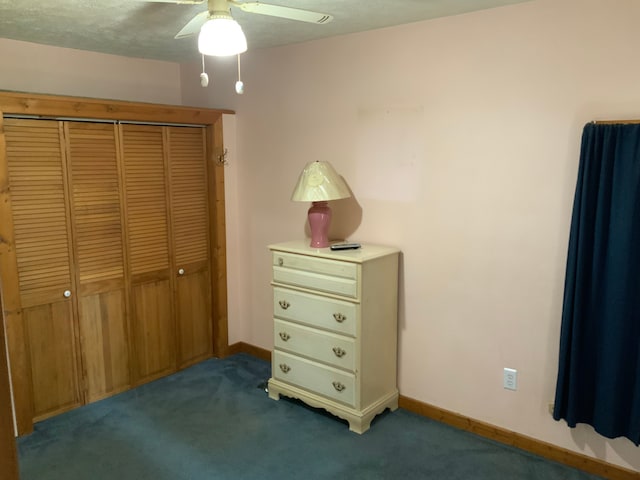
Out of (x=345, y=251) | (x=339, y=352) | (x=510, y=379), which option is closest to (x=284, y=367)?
(x=339, y=352)

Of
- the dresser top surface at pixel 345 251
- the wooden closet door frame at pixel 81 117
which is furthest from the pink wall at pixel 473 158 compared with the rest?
the wooden closet door frame at pixel 81 117

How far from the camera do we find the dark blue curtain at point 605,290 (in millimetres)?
2215

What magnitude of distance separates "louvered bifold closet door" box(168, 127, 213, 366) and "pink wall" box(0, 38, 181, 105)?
0.65 metres

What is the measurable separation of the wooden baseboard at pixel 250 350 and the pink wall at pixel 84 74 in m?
2.06

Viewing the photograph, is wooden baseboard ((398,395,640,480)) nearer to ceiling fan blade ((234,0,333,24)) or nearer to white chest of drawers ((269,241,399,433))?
white chest of drawers ((269,241,399,433))

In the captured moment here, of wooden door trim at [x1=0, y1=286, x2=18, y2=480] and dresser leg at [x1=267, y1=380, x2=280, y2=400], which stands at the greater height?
wooden door trim at [x1=0, y1=286, x2=18, y2=480]

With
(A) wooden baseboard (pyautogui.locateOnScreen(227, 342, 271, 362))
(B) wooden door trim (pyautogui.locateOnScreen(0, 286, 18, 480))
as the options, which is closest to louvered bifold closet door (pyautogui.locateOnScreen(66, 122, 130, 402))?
(A) wooden baseboard (pyautogui.locateOnScreen(227, 342, 271, 362))

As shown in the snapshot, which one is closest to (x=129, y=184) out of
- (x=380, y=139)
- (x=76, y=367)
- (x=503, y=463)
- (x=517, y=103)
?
(x=76, y=367)

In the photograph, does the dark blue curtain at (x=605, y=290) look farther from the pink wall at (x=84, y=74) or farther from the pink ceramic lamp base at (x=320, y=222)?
the pink wall at (x=84, y=74)

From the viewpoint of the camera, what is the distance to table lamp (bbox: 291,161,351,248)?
2.95 m

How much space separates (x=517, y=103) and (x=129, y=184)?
2398 millimetres

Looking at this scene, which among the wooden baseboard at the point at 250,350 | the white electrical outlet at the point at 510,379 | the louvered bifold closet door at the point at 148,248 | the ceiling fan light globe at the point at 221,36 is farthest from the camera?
the wooden baseboard at the point at 250,350

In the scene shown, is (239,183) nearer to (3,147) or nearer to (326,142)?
(326,142)

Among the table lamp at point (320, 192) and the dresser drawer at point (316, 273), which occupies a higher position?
the table lamp at point (320, 192)
